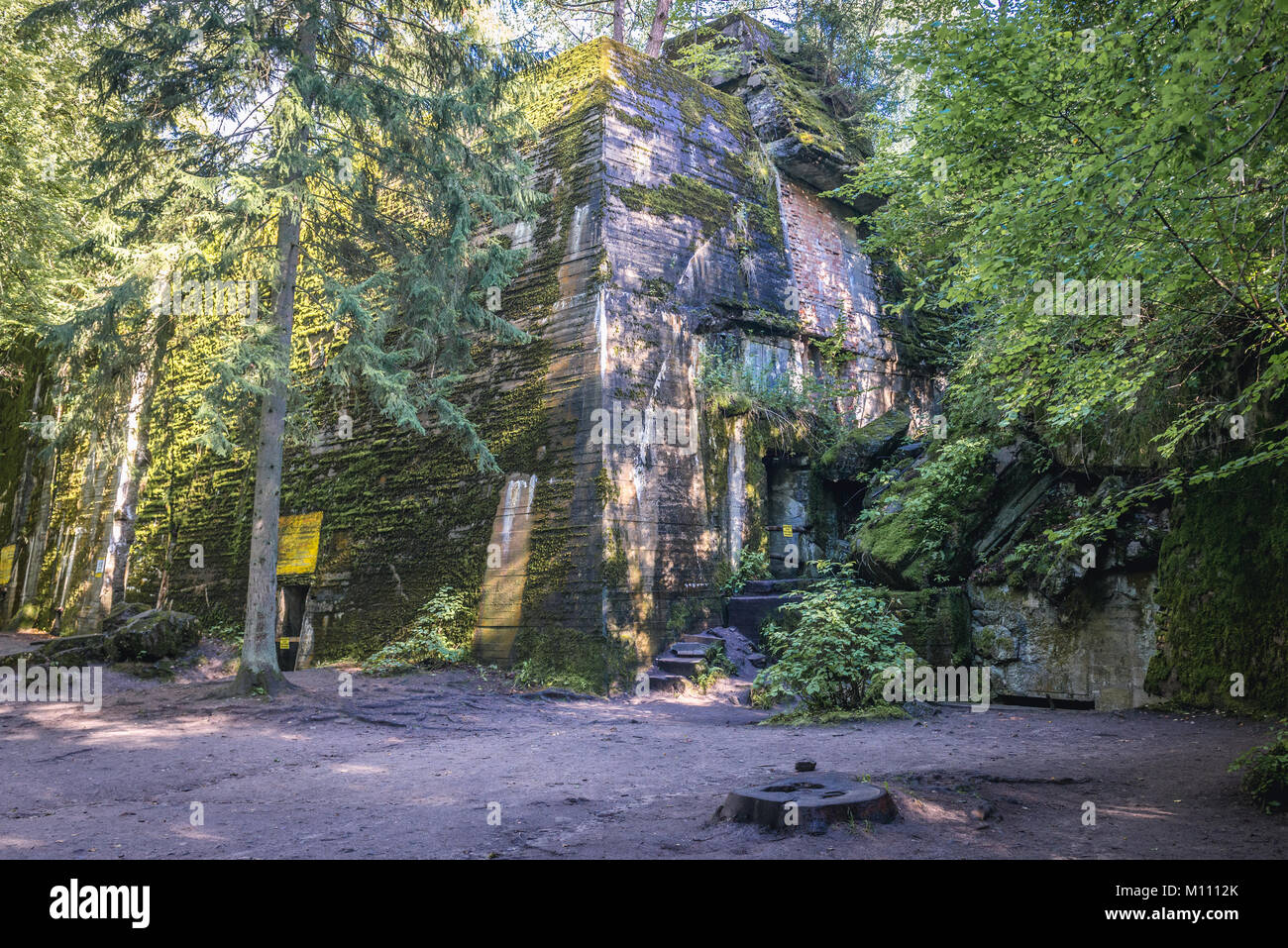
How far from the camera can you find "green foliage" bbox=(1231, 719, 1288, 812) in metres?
4.98

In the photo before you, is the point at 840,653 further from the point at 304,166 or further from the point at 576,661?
the point at 304,166

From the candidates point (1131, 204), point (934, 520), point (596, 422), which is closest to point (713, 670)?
point (934, 520)

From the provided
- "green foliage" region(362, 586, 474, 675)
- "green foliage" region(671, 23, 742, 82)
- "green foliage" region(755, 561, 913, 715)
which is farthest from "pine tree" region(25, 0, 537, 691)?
"green foliage" region(671, 23, 742, 82)

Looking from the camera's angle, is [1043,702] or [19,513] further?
[19,513]

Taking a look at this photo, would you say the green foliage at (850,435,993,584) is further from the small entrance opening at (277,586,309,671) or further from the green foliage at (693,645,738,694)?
the small entrance opening at (277,586,309,671)

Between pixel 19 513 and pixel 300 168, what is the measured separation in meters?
17.8

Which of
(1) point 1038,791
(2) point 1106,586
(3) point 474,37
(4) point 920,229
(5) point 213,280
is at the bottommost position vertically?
(1) point 1038,791

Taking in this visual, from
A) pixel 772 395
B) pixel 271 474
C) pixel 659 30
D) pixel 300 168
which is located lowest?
pixel 271 474

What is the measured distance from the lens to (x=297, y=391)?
1272cm

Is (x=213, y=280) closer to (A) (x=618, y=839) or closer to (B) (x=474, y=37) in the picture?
(B) (x=474, y=37)

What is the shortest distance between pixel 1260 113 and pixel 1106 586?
6061 mm

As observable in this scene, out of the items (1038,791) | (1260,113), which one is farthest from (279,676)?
(1260,113)

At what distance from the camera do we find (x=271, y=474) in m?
11.4

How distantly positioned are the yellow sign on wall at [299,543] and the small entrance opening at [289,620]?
0.37 metres
